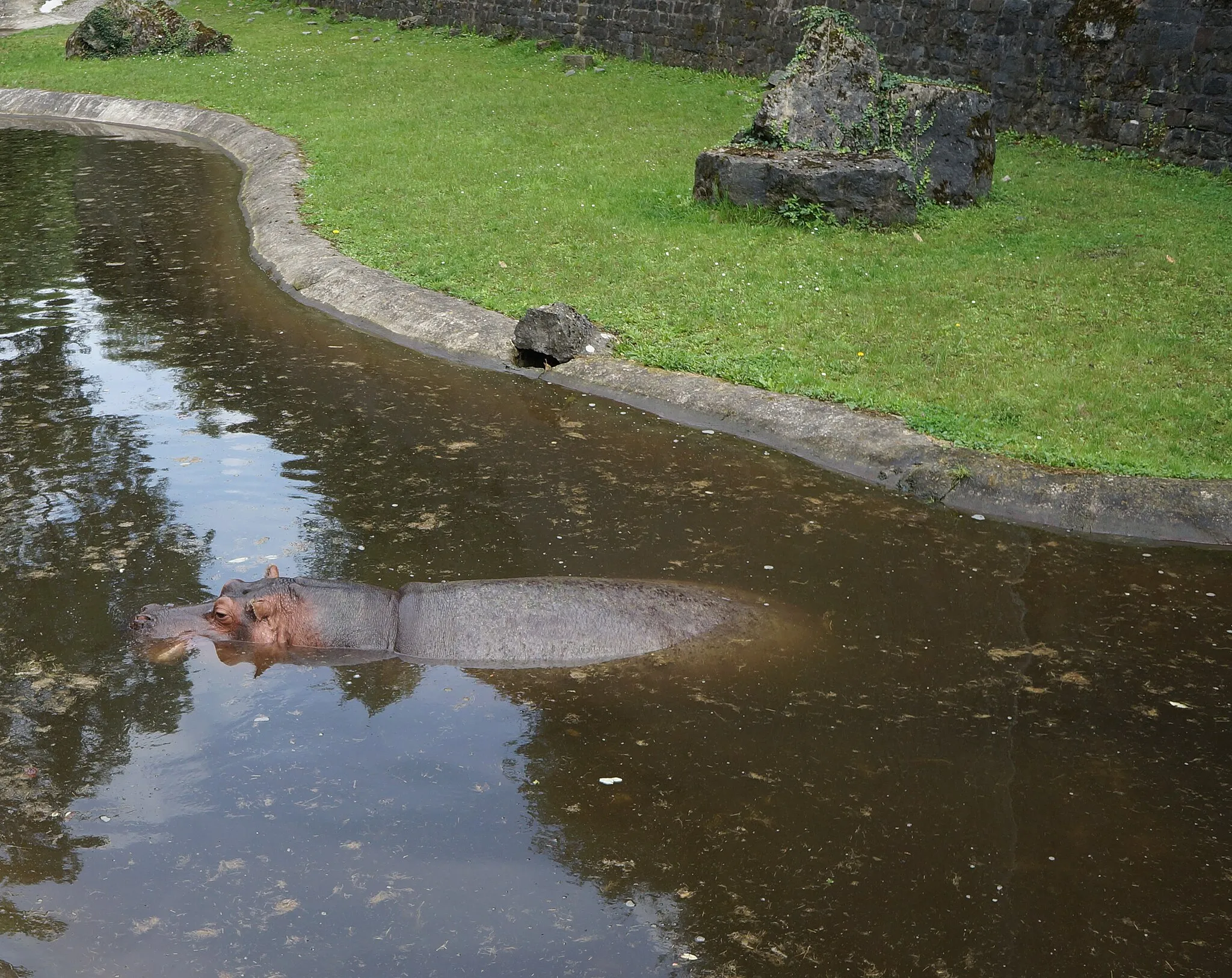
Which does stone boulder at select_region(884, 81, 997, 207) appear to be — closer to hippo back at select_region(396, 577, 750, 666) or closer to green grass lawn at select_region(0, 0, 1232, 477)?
green grass lawn at select_region(0, 0, 1232, 477)

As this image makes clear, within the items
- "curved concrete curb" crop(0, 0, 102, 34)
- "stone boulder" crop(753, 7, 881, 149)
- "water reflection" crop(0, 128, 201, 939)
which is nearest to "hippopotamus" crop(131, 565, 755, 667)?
"water reflection" crop(0, 128, 201, 939)

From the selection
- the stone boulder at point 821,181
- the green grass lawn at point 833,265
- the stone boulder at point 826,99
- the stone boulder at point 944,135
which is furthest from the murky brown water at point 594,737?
the stone boulder at point 944,135

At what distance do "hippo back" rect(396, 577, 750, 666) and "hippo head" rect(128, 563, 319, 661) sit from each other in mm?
448

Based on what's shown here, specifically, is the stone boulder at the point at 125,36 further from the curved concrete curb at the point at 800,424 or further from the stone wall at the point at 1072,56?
the curved concrete curb at the point at 800,424

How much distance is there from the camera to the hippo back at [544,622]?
17.4 ft

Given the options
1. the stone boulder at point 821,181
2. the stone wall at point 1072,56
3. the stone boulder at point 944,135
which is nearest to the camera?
the stone boulder at point 821,181

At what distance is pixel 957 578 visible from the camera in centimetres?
595

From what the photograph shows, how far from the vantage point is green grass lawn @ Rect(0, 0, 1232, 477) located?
25.0 ft

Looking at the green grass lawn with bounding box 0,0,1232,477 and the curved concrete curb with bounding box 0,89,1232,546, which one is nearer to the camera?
the curved concrete curb with bounding box 0,89,1232,546

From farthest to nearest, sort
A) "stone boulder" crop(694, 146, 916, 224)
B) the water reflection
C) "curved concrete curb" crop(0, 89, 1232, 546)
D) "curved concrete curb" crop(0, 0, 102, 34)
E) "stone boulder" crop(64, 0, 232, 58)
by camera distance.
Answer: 1. "curved concrete curb" crop(0, 0, 102, 34)
2. "stone boulder" crop(64, 0, 232, 58)
3. "stone boulder" crop(694, 146, 916, 224)
4. "curved concrete curb" crop(0, 89, 1232, 546)
5. the water reflection

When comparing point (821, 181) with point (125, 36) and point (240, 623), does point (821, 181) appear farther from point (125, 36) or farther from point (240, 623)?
point (125, 36)

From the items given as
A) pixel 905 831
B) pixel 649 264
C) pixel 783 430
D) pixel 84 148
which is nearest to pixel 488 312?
pixel 649 264

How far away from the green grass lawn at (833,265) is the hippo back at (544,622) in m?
2.49

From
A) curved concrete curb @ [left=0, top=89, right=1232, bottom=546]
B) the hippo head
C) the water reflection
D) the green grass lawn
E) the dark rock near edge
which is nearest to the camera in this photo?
the water reflection
